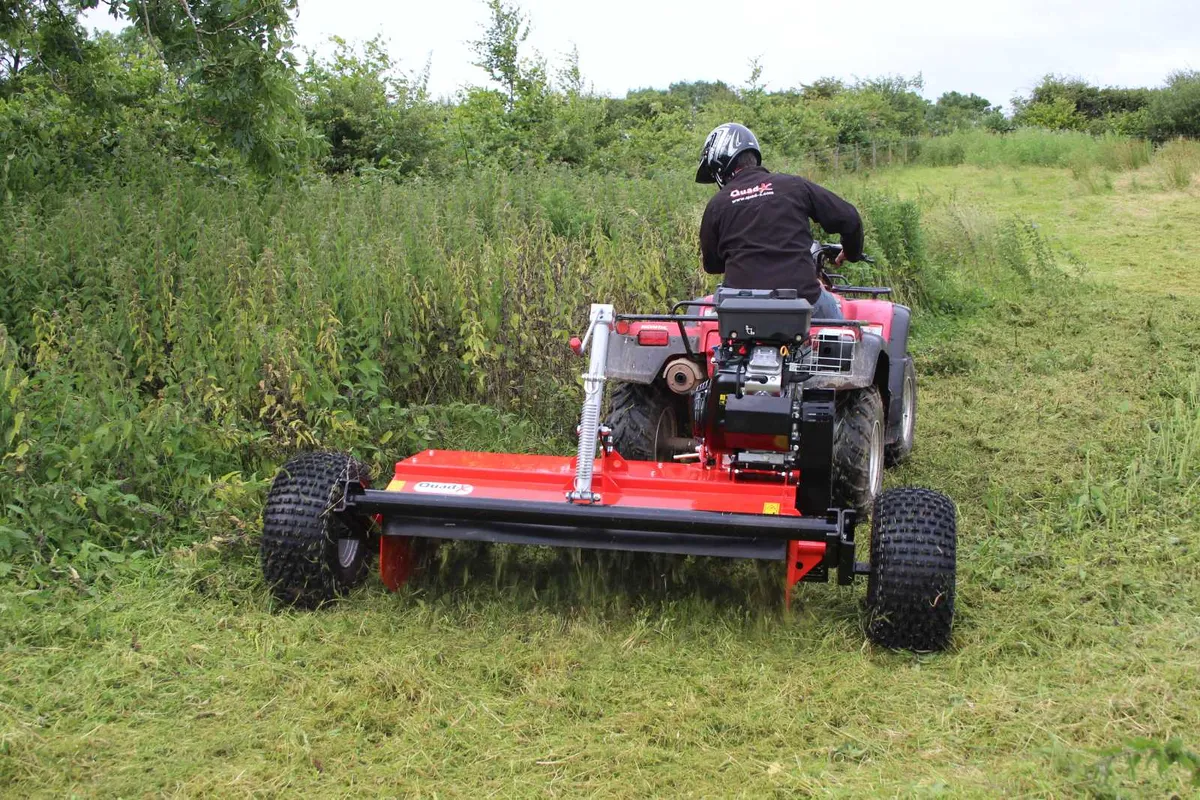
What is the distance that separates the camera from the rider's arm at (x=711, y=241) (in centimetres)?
522

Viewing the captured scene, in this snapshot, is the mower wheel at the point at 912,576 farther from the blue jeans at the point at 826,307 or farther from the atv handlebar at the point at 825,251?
the atv handlebar at the point at 825,251

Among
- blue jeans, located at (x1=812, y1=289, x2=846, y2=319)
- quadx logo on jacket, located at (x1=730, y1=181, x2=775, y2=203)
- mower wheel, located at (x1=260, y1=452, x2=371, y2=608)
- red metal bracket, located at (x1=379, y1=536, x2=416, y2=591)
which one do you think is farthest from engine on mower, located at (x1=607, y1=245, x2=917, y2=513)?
mower wheel, located at (x1=260, y1=452, x2=371, y2=608)

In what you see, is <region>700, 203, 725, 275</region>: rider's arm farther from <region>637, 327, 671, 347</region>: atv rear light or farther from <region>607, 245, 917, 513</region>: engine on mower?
<region>637, 327, 671, 347</region>: atv rear light

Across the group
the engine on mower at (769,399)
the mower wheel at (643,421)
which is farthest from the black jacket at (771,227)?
the mower wheel at (643,421)

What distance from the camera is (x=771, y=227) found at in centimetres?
500

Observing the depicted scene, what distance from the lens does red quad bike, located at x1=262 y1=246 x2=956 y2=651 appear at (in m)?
4.09

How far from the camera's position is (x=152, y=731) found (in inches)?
142

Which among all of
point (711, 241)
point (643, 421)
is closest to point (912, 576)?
point (643, 421)

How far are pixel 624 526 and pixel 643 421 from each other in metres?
1.24

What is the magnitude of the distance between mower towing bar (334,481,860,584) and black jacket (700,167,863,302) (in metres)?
1.27

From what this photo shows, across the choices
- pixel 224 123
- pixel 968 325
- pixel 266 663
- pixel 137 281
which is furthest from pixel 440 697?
pixel 968 325

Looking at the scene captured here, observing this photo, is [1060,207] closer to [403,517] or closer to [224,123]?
[224,123]

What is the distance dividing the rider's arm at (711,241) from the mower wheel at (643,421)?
0.63 meters

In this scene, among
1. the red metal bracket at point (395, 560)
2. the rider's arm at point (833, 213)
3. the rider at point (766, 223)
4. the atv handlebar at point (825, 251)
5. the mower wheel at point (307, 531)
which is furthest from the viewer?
the atv handlebar at point (825, 251)
